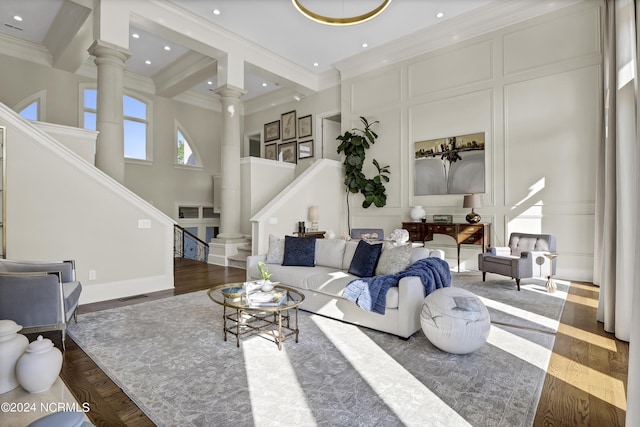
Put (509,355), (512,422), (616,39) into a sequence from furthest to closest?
(616,39) < (509,355) < (512,422)

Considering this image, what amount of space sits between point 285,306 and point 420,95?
19.2ft

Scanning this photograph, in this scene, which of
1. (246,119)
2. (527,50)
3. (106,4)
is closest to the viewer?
(106,4)

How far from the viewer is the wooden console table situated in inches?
224

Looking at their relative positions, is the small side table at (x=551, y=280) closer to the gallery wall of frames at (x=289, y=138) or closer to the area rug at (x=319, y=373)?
the area rug at (x=319, y=373)

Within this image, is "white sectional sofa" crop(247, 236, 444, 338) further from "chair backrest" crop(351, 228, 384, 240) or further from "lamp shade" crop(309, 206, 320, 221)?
"lamp shade" crop(309, 206, 320, 221)

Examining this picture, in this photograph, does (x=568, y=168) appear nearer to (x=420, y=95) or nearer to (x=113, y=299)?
(x=420, y=95)

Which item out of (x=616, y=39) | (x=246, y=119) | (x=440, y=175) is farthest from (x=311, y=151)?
(x=616, y=39)

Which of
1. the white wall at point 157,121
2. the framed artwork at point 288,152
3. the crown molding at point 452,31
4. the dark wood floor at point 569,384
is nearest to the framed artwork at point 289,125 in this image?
the framed artwork at point 288,152

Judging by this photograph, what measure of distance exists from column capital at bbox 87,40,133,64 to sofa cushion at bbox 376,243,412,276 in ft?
17.6

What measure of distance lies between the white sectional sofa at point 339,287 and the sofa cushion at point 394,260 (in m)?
0.06

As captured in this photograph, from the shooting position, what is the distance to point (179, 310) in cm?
386

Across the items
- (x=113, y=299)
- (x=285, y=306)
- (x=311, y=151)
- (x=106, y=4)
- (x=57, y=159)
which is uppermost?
(x=106, y=4)

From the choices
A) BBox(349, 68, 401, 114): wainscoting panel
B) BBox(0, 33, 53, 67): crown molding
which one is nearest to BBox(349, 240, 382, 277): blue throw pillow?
BBox(349, 68, 401, 114): wainscoting panel

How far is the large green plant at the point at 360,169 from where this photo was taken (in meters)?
7.36
